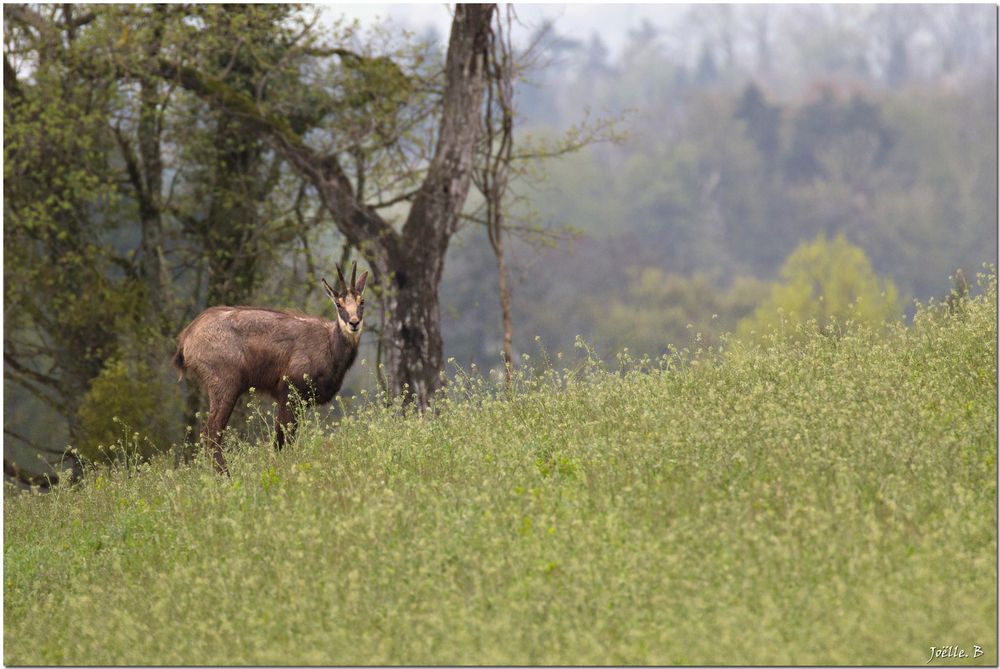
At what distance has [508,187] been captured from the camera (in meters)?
21.0

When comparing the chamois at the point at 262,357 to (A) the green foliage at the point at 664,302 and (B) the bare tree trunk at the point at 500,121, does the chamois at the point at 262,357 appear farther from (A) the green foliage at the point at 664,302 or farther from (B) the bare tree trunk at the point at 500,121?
(A) the green foliage at the point at 664,302

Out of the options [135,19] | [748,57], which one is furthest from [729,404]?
[748,57]

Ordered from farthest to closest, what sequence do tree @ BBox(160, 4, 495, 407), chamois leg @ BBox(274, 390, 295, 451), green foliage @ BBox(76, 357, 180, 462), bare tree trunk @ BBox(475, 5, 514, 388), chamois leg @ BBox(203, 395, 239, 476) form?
green foliage @ BBox(76, 357, 180, 462)
bare tree trunk @ BBox(475, 5, 514, 388)
tree @ BBox(160, 4, 495, 407)
chamois leg @ BBox(203, 395, 239, 476)
chamois leg @ BBox(274, 390, 295, 451)

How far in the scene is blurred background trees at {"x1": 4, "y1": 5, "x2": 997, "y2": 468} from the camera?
859 inches

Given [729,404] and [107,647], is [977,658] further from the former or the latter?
[107,647]

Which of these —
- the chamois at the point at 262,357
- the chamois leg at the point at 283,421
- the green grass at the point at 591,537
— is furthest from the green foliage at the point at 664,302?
the green grass at the point at 591,537

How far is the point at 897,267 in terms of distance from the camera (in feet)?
255

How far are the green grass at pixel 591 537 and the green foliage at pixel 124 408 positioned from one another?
9.72m

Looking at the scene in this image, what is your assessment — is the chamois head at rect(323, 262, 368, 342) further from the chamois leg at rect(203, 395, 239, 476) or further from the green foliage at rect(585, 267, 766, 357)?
the green foliage at rect(585, 267, 766, 357)

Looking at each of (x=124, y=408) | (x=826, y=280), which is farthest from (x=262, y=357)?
(x=826, y=280)

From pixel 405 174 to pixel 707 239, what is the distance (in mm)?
63385

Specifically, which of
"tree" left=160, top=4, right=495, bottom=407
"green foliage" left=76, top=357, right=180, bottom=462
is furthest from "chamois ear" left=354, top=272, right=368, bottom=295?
"green foliage" left=76, top=357, right=180, bottom=462

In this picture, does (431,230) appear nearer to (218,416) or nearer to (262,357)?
(262,357)

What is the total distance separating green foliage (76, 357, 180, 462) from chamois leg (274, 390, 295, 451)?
8.78 m
